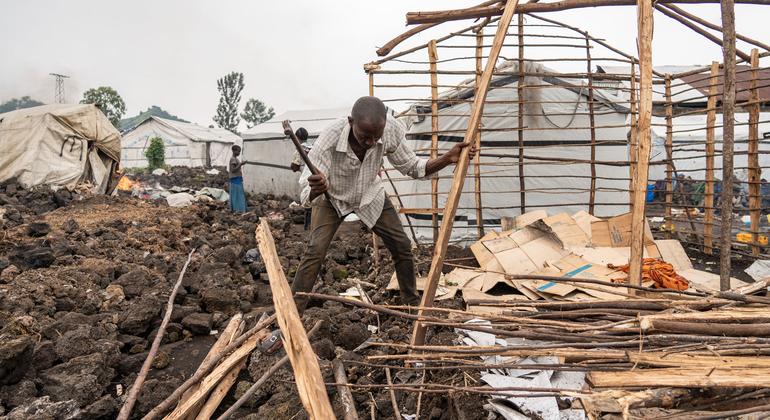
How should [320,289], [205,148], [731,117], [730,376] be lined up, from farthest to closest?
[205,148] < [320,289] < [731,117] < [730,376]

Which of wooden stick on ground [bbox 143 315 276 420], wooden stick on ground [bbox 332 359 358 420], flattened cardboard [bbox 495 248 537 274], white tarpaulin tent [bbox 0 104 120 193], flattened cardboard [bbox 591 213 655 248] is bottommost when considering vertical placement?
wooden stick on ground [bbox 332 359 358 420]

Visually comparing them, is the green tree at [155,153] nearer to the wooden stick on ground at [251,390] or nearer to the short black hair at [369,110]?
the short black hair at [369,110]

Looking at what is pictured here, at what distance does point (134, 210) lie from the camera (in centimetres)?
974

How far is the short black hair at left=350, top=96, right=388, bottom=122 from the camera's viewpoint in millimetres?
3049

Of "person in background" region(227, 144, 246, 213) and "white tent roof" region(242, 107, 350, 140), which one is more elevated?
"white tent roof" region(242, 107, 350, 140)

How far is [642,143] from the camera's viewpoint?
9.44ft

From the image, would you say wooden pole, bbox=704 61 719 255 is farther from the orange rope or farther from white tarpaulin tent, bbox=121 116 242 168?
white tarpaulin tent, bbox=121 116 242 168

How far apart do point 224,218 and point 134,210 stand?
191 centimetres

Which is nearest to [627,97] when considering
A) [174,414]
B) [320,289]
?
[320,289]

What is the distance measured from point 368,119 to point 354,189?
0.62m

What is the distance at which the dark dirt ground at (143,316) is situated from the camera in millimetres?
2557

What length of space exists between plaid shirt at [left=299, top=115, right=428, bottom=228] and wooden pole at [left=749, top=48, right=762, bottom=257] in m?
4.85

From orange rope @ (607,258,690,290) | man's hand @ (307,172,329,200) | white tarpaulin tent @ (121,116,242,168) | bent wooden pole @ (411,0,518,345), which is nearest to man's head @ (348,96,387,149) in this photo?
man's hand @ (307,172,329,200)

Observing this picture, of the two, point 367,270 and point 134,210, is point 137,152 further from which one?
point 367,270
